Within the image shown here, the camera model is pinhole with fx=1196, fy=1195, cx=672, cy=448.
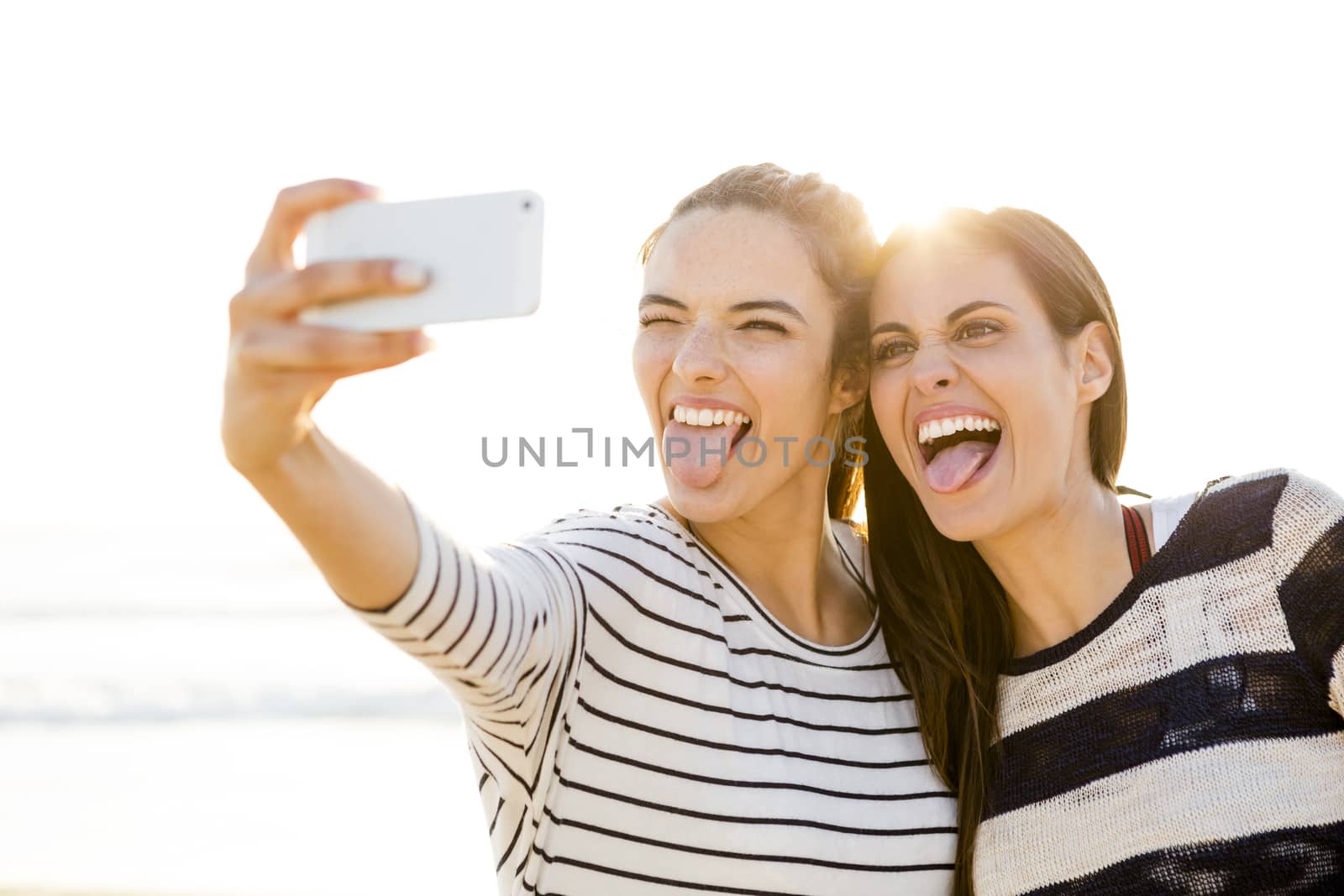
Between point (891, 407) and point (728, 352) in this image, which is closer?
point (728, 352)

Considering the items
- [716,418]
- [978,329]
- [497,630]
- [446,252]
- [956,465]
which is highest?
[978,329]

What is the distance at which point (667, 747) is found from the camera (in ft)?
7.80

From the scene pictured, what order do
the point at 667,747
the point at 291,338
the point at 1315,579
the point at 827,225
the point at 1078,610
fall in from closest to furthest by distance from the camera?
the point at 291,338
the point at 667,747
the point at 1315,579
the point at 1078,610
the point at 827,225

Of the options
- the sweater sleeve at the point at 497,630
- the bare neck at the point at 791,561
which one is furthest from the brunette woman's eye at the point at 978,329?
the sweater sleeve at the point at 497,630

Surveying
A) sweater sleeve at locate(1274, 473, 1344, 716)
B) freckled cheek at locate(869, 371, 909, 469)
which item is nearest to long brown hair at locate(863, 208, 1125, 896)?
freckled cheek at locate(869, 371, 909, 469)

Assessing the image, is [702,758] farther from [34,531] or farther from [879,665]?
[34,531]

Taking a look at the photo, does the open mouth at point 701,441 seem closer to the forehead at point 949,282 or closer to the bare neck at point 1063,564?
the forehead at point 949,282

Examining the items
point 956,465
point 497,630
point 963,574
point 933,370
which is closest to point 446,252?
point 497,630

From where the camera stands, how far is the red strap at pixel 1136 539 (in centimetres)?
293

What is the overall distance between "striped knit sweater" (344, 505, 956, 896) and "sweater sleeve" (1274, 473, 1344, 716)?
2.94 feet

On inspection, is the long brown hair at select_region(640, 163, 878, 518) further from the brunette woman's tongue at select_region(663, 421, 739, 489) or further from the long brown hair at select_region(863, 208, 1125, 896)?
the brunette woman's tongue at select_region(663, 421, 739, 489)

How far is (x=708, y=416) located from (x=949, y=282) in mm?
689

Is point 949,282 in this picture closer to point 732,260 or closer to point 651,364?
point 732,260

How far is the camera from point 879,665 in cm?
298
